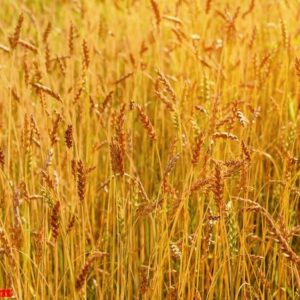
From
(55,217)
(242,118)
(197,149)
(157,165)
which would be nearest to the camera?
(55,217)

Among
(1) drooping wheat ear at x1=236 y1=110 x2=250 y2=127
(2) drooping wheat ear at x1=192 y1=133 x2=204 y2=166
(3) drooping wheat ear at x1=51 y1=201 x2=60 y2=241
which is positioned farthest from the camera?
(1) drooping wheat ear at x1=236 y1=110 x2=250 y2=127

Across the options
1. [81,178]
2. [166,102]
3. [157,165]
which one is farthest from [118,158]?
[157,165]

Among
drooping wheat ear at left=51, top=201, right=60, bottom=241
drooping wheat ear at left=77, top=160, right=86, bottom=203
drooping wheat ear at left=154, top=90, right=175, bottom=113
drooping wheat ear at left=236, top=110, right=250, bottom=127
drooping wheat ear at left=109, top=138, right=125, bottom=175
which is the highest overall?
drooping wheat ear at left=154, top=90, right=175, bottom=113

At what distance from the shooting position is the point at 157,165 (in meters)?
2.17

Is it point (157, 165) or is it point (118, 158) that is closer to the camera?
point (118, 158)

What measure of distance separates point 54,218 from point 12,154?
3.30 ft

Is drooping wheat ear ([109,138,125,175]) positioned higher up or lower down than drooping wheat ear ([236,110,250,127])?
lower down

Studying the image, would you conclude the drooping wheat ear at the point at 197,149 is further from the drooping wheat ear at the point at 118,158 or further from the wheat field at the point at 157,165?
the drooping wheat ear at the point at 118,158

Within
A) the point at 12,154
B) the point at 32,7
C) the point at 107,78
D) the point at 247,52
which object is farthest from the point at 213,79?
the point at 32,7

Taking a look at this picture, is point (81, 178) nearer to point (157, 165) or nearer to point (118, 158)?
point (118, 158)

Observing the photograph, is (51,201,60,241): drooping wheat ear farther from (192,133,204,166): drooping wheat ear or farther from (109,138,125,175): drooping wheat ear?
(192,133,204,166): drooping wheat ear

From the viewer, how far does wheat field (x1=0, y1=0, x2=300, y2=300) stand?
1.33m

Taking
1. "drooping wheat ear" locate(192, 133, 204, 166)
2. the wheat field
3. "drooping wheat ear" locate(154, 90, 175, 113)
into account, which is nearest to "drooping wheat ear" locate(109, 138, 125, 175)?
the wheat field

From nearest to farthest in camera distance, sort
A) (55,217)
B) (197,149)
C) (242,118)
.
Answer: (55,217) → (197,149) → (242,118)
